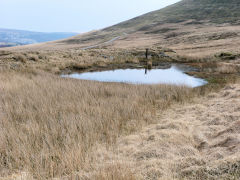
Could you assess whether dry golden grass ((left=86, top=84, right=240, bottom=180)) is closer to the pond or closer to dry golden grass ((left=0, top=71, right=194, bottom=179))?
dry golden grass ((left=0, top=71, right=194, bottom=179))

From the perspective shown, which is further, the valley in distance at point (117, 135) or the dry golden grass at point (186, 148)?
the valley in distance at point (117, 135)

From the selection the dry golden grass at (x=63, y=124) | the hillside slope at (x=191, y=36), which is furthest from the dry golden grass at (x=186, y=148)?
the hillside slope at (x=191, y=36)

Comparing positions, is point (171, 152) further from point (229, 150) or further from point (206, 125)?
point (206, 125)

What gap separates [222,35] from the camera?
4606cm

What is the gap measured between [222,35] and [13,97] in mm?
49675

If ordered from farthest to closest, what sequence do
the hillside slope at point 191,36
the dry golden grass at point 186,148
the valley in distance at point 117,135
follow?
the hillside slope at point 191,36, the valley in distance at point 117,135, the dry golden grass at point 186,148

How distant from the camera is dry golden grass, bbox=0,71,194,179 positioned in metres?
3.65

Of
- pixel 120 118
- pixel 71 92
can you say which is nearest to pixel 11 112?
pixel 71 92

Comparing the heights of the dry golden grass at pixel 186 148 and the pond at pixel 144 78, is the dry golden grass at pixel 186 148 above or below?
below

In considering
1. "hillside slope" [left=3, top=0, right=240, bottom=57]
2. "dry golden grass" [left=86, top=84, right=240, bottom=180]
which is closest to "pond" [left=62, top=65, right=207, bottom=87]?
"dry golden grass" [left=86, top=84, right=240, bottom=180]

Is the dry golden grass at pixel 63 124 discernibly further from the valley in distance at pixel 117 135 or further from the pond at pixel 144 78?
the pond at pixel 144 78

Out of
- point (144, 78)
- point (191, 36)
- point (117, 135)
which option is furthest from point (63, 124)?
point (191, 36)

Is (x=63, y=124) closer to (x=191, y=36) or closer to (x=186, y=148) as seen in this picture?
(x=186, y=148)

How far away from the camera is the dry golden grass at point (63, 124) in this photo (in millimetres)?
3648
